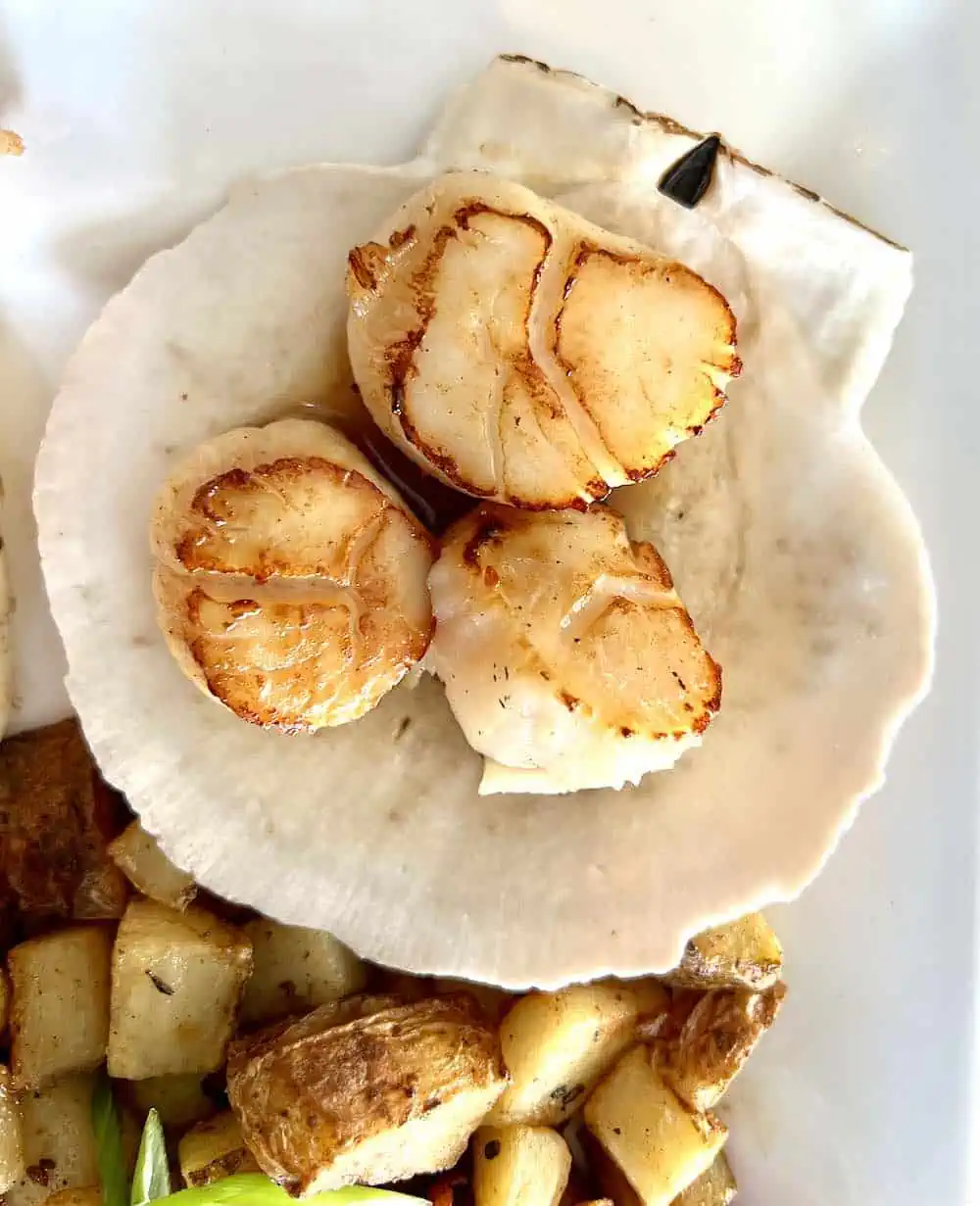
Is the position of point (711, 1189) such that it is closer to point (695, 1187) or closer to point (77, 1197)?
point (695, 1187)

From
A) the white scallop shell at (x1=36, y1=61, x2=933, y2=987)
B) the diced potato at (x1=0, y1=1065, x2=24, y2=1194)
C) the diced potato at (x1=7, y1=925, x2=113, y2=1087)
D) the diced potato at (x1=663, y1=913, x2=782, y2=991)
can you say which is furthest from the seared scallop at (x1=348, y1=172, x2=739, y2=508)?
the diced potato at (x1=0, y1=1065, x2=24, y2=1194)

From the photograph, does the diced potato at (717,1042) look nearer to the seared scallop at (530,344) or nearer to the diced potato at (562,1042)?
the diced potato at (562,1042)

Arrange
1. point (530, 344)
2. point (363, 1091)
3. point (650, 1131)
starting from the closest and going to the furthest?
point (530, 344) → point (363, 1091) → point (650, 1131)

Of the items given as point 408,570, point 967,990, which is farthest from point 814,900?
point 408,570

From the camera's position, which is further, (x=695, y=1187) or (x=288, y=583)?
(x=695, y=1187)

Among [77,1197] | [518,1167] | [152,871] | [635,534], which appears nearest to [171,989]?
[152,871]

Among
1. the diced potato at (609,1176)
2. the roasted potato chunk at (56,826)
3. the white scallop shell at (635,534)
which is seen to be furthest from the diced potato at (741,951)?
the roasted potato chunk at (56,826)

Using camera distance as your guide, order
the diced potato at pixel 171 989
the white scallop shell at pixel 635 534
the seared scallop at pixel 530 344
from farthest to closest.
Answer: the diced potato at pixel 171 989 < the white scallop shell at pixel 635 534 < the seared scallop at pixel 530 344
